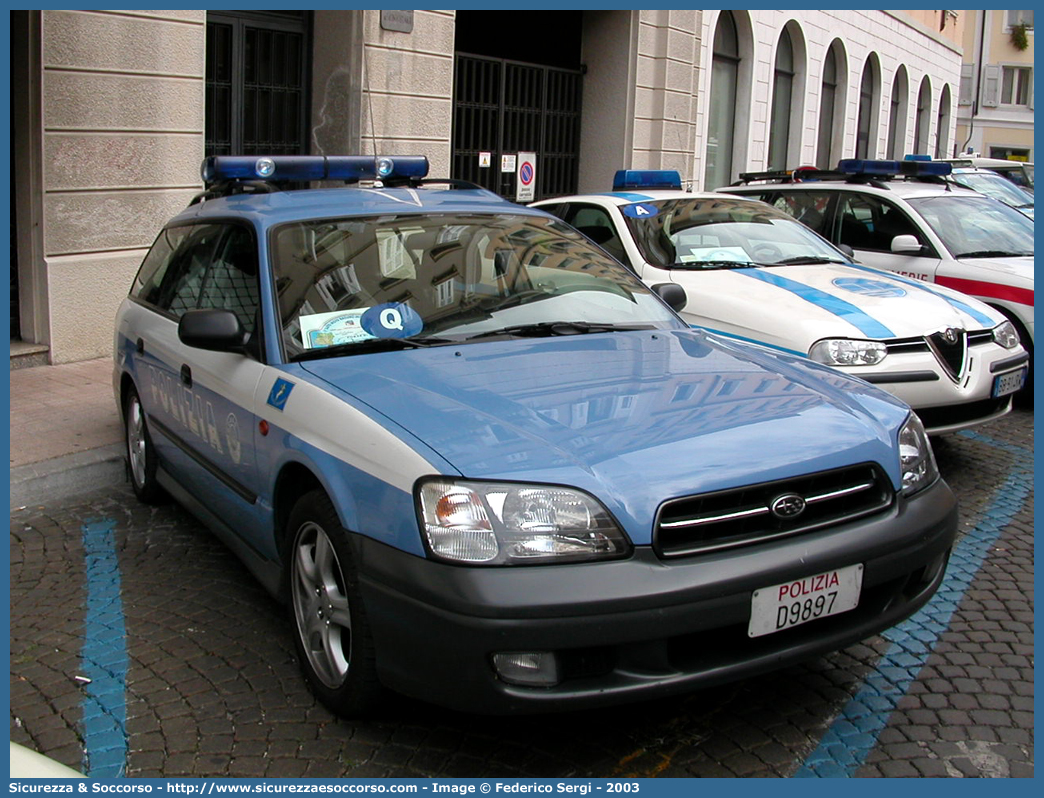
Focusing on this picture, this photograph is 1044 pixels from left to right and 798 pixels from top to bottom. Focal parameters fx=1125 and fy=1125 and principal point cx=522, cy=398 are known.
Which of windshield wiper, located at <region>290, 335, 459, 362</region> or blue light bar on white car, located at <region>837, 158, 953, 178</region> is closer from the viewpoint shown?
windshield wiper, located at <region>290, 335, 459, 362</region>

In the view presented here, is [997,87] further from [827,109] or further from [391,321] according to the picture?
[391,321]

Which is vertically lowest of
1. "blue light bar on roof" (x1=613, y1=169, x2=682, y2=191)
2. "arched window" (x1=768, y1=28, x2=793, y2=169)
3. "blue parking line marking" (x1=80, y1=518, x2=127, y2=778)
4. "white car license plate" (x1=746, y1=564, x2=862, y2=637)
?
"blue parking line marking" (x1=80, y1=518, x2=127, y2=778)

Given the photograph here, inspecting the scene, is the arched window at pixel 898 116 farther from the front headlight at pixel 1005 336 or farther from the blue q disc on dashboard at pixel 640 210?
the front headlight at pixel 1005 336

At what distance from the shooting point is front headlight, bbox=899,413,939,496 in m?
3.50

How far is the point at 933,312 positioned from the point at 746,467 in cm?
368

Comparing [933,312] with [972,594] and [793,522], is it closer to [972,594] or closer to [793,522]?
[972,594]

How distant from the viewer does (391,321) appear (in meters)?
4.00

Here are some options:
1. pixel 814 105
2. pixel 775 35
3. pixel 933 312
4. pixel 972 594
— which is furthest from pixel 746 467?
pixel 814 105

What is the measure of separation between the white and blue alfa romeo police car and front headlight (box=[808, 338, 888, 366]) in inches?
56.9

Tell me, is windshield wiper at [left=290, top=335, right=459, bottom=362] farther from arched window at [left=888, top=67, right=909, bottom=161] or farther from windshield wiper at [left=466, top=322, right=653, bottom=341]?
arched window at [left=888, top=67, right=909, bottom=161]

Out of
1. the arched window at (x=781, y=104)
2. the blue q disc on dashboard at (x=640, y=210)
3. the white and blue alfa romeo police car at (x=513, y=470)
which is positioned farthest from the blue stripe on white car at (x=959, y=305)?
A: the arched window at (x=781, y=104)

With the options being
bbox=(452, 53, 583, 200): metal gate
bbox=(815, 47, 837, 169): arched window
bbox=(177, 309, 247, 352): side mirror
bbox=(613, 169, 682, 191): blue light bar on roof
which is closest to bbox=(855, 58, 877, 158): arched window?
bbox=(815, 47, 837, 169): arched window

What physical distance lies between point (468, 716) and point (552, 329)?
1457 mm

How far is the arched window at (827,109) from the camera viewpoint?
24.0m
